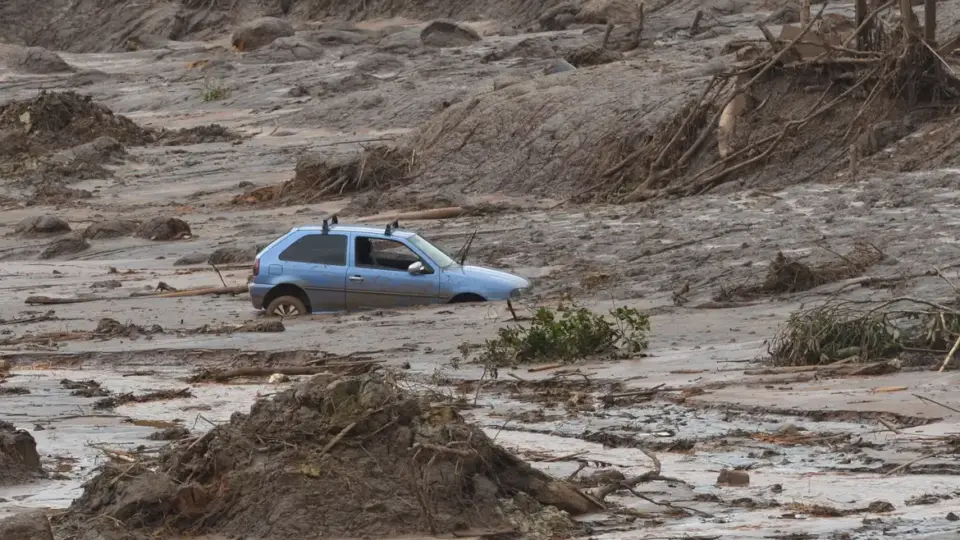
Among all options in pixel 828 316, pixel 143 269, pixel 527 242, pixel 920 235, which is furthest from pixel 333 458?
pixel 143 269

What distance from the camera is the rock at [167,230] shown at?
29.5m

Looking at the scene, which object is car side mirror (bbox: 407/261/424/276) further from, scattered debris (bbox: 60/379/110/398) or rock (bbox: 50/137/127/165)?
rock (bbox: 50/137/127/165)

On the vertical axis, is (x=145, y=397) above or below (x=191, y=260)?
above

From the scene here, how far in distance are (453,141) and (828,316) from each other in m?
19.3

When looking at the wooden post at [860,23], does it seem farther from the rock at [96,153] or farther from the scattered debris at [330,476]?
the rock at [96,153]

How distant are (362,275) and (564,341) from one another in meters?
4.86

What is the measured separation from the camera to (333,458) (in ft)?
29.4

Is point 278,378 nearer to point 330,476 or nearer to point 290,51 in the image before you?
point 330,476

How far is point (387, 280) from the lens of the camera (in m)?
20.1

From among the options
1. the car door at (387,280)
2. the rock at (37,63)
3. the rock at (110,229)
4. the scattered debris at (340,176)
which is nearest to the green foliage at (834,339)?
the car door at (387,280)

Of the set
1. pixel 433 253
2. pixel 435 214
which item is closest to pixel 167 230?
pixel 435 214

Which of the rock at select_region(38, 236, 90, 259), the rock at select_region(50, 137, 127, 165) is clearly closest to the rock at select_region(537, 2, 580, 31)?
the rock at select_region(50, 137, 127, 165)

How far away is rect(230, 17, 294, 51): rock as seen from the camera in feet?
187

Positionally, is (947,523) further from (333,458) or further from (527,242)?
(527,242)
